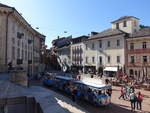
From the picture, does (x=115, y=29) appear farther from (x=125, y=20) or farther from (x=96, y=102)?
(x=96, y=102)

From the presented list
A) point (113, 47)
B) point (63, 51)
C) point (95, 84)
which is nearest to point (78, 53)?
point (63, 51)

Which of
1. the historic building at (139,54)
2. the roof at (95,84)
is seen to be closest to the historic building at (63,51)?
the historic building at (139,54)

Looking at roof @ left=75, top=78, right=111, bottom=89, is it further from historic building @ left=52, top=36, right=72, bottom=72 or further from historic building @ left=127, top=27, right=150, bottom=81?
historic building @ left=52, top=36, right=72, bottom=72

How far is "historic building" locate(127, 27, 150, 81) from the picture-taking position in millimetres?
37344

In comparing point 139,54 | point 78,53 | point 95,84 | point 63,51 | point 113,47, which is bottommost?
point 95,84

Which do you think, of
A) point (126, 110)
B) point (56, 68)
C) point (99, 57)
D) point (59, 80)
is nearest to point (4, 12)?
point (59, 80)

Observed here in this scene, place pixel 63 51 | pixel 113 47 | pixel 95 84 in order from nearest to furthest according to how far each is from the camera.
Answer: pixel 95 84 < pixel 113 47 < pixel 63 51

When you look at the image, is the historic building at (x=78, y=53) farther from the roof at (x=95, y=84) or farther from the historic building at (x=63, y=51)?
the roof at (x=95, y=84)

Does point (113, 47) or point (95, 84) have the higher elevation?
point (113, 47)

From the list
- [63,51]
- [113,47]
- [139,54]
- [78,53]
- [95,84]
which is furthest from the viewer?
[63,51]

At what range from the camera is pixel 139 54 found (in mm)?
38594

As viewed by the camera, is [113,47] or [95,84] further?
[113,47]

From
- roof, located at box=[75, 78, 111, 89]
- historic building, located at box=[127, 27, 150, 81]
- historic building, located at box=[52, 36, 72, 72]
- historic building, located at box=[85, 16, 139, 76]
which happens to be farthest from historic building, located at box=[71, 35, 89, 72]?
roof, located at box=[75, 78, 111, 89]

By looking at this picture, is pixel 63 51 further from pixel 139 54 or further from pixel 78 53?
pixel 139 54
